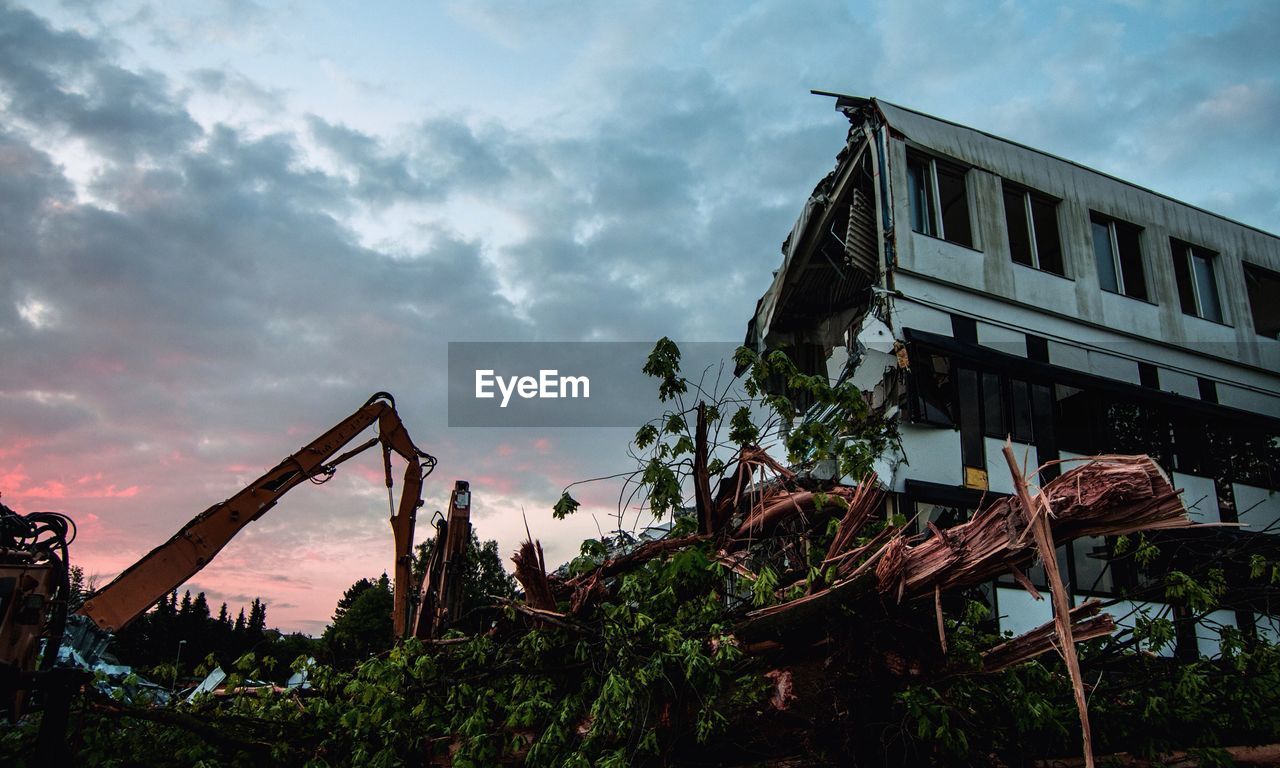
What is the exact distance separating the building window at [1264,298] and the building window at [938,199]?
7.20 meters

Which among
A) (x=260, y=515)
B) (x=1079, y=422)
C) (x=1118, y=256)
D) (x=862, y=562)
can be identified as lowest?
(x=862, y=562)

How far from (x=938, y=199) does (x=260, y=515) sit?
10987mm

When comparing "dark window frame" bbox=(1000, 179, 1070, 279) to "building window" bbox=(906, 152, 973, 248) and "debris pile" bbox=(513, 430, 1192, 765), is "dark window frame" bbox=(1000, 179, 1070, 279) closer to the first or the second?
"building window" bbox=(906, 152, 973, 248)

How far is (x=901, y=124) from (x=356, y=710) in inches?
424

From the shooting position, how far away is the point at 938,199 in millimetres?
13047

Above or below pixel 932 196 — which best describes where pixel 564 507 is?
below

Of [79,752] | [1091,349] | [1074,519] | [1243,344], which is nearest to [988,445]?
[1091,349]

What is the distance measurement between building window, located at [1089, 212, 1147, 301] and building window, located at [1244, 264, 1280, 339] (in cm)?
317

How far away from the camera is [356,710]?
22.4 feet

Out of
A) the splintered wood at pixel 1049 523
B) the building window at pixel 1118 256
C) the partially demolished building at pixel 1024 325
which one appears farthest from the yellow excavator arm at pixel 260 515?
the building window at pixel 1118 256

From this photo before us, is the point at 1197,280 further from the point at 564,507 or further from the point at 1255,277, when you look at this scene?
the point at 564,507

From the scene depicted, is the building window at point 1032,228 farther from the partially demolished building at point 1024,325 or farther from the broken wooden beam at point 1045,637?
the broken wooden beam at point 1045,637

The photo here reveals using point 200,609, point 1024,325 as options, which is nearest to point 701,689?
point 1024,325

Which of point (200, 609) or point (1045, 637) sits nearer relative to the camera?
point (1045, 637)
